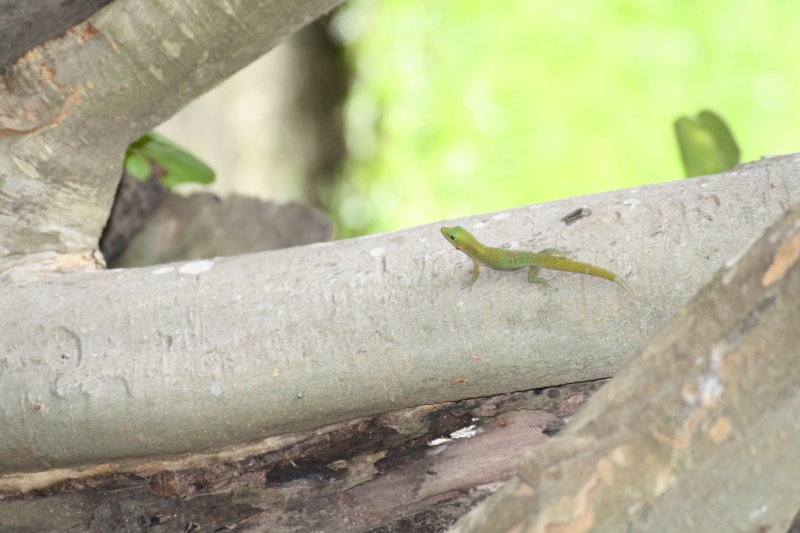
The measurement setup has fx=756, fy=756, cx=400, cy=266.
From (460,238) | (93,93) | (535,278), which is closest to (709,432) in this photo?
(535,278)

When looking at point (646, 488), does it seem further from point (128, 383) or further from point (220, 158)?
point (220, 158)

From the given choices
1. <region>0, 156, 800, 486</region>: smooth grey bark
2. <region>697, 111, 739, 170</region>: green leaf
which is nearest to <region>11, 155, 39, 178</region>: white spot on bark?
<region>0, 156, 800, 486</region>: smooth grey bark

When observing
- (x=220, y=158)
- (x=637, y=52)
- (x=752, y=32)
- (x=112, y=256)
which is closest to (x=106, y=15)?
(x=112, y=256)

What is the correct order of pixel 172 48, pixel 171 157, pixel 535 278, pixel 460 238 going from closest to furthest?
pixel 535 278 → pixel 460 238 → pixel 172 48 → pixel 171 157

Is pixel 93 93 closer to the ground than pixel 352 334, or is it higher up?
higher up

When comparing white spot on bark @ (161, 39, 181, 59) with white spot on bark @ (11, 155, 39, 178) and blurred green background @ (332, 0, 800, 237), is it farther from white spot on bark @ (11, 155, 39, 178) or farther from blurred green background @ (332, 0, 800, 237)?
blurred green background @ (332, 0, 800, 237)

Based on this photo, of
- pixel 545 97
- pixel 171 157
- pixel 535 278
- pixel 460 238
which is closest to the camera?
pixel 535 278

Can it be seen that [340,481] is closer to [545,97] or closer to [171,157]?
[171,157]

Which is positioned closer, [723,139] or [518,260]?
[518,260]
